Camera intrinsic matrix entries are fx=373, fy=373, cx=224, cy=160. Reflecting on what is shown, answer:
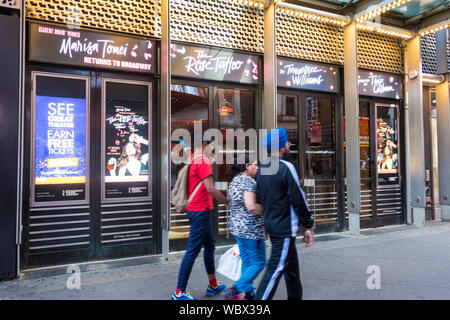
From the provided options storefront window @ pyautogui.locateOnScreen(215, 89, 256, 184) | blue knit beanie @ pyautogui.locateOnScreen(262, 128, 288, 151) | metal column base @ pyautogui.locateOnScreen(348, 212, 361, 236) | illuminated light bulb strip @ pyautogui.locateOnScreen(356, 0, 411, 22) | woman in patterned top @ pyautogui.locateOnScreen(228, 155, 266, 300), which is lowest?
metal column base @ pyautogui.locateOnScreen(348, 212, 361, 236)

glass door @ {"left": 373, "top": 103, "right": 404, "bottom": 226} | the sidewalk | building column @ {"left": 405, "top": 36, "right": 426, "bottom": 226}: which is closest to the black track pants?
the sidewalk

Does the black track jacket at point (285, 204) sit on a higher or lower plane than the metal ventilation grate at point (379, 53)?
lower

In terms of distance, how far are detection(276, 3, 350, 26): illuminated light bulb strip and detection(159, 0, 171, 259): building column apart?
8.53ft

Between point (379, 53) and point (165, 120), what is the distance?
6.18m

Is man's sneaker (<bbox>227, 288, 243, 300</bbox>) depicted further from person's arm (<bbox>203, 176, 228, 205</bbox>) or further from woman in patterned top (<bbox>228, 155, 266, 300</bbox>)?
person's arm (<bbox>203, 176, 228, 205</bbox>)

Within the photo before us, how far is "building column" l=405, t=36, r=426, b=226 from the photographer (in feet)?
29.3

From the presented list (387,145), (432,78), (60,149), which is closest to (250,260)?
(60,149)

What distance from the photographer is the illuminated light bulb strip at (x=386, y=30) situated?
846 cm

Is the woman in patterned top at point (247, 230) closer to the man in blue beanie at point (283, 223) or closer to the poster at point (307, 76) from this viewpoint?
the man in blue beanie at point (283, 223)

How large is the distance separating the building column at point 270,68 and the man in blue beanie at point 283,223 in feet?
11.2

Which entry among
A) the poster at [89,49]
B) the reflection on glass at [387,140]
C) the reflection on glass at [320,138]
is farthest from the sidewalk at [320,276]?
the poster at [89,49]
